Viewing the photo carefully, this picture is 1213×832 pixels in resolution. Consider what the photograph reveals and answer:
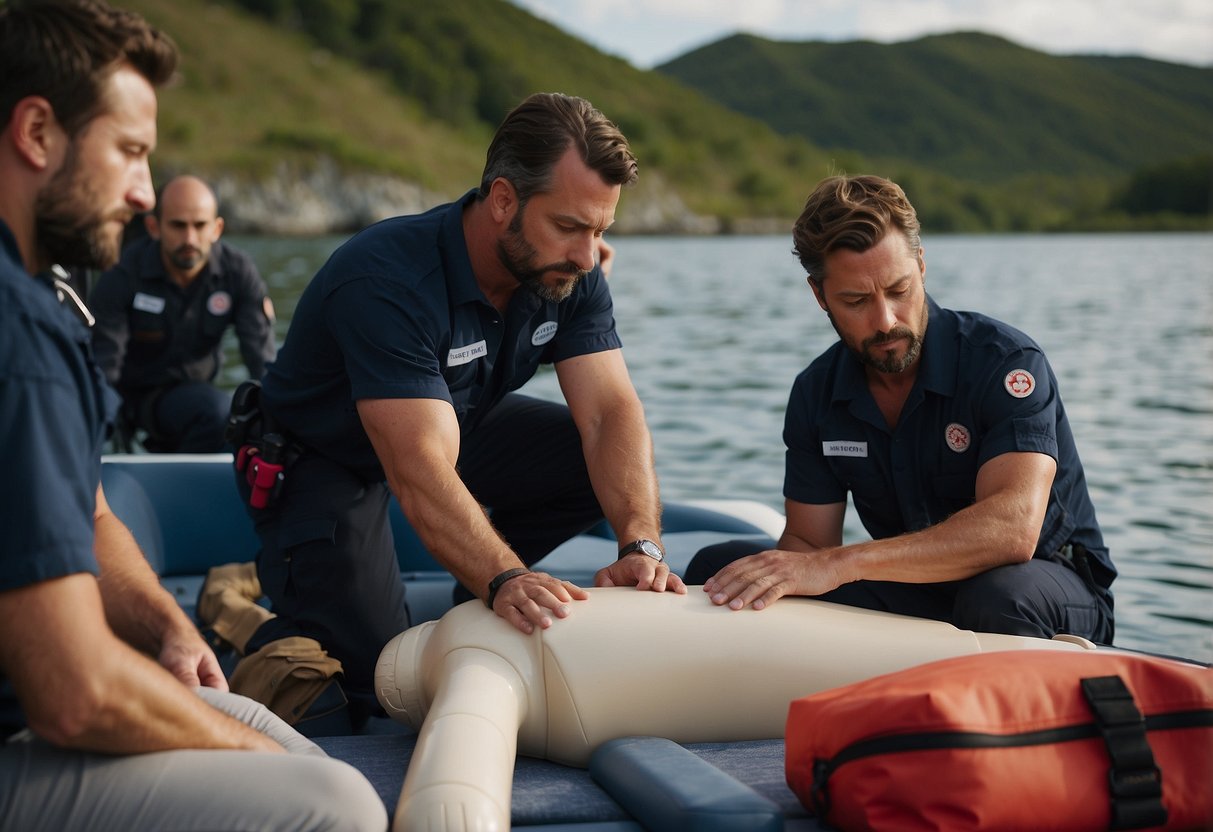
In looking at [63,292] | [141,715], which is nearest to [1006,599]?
[141,715]

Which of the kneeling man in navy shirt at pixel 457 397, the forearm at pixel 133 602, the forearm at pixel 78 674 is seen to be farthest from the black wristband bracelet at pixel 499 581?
the forearm at pixel 78 674

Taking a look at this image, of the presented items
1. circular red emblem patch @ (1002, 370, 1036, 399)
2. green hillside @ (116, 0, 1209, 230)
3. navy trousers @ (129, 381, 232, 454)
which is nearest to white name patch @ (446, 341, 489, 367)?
circular red emblem patch @ (1002, 370, 1036, 399)

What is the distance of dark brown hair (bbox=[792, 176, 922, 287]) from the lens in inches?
96.8

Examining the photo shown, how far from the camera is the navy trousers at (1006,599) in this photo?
2301mm

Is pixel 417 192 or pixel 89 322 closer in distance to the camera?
pixel 89 322

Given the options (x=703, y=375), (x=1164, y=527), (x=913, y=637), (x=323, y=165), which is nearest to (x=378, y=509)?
(x=913, y=637)

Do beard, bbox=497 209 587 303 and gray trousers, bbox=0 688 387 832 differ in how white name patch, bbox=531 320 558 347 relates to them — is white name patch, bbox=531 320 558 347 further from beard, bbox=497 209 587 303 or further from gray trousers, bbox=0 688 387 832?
gray trousers, bbox=0 688 387 832

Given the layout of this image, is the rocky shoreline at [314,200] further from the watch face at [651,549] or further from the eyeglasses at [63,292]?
the eyeglasses at [63,292]

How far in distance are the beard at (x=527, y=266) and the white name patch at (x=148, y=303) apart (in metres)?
3.13

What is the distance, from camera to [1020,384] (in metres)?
2.48

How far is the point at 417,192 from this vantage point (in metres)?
63.9

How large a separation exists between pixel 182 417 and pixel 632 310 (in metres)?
15.1

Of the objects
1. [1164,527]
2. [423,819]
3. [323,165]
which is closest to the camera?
[423,819]

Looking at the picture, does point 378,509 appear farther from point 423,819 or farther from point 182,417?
point 182,417
